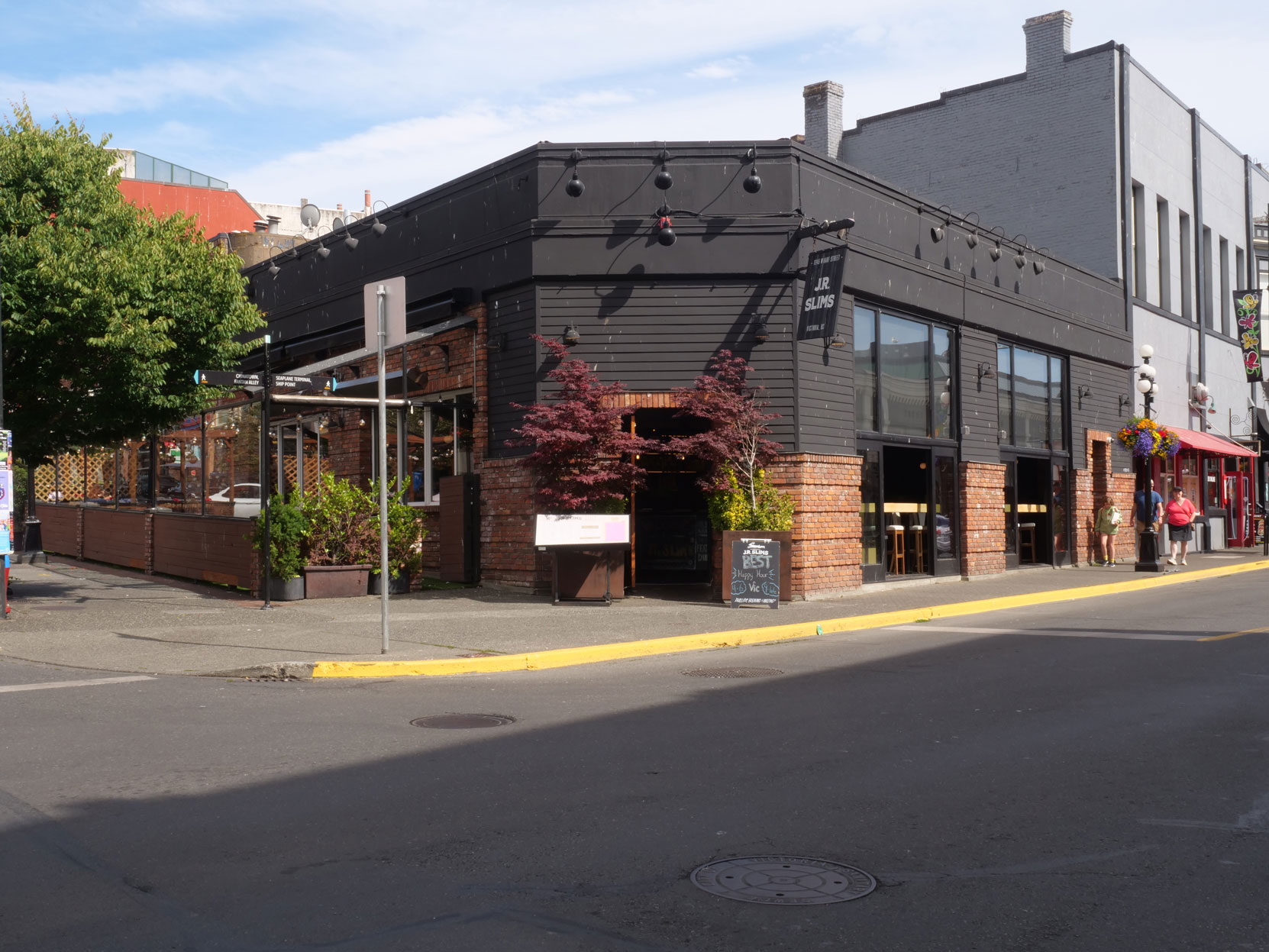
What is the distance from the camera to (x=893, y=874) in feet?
15.8

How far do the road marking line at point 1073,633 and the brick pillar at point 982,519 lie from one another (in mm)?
7119

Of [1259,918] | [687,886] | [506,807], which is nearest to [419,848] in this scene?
[506,807]

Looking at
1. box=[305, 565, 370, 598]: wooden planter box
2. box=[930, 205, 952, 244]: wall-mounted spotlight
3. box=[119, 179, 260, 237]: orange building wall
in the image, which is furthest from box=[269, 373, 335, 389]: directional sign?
box=[119, 179, 260, 237]: orange building wall

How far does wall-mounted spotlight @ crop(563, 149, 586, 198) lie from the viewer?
17.1 metres

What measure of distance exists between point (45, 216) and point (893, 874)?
14.5 meters

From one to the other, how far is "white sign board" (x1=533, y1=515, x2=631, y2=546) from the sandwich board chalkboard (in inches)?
63.4

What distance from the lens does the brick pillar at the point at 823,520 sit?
1720cm

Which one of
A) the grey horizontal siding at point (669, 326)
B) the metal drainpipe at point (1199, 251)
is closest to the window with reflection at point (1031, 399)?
the grey horizontal siding at point (669, 326)

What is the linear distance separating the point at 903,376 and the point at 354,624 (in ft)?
35.8

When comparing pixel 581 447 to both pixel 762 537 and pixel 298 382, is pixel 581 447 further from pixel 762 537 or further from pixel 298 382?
pixel 298 382

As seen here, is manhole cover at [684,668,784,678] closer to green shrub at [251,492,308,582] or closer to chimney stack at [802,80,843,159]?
green shrub at [251,492,308,582]

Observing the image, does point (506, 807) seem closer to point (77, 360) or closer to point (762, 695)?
point (762, 695)

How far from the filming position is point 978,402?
22.3 meters

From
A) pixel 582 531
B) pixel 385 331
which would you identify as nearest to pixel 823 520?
pixel 582 531
